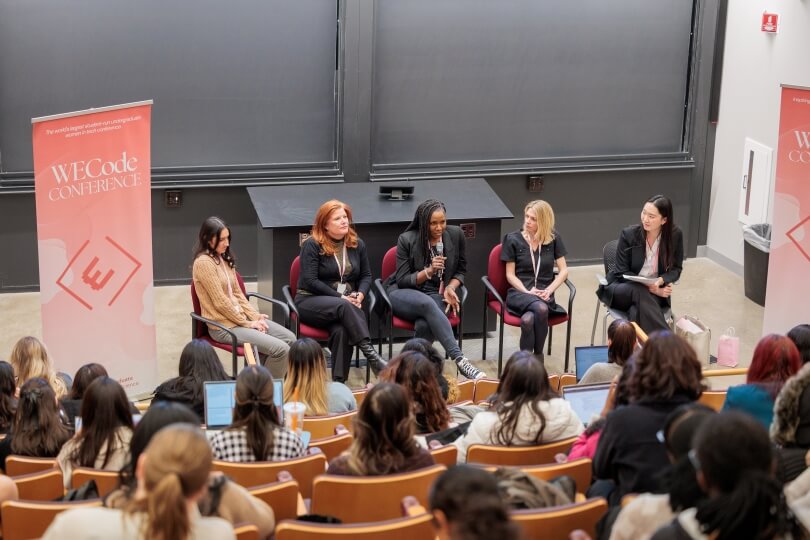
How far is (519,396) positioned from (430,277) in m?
2.78

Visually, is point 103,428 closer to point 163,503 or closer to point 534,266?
point 163,503

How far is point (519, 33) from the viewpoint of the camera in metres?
9.01

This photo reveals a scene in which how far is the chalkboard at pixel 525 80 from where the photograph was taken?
29.0ft

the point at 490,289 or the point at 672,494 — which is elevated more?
the point at 672,494

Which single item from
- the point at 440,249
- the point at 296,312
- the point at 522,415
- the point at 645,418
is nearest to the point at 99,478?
the point at 522,415

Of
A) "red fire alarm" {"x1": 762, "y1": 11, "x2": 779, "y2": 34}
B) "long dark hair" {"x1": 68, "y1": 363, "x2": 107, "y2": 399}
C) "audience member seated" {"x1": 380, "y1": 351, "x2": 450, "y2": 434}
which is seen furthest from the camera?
"red fire alarm" {"x1": 762, "y1": 11, "x2": 779, "y2": 34}

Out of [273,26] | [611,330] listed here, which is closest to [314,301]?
[611,330]

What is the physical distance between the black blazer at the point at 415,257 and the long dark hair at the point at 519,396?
2.73 meters

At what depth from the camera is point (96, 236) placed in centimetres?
614

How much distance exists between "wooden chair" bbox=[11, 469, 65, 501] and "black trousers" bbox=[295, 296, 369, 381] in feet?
9.79

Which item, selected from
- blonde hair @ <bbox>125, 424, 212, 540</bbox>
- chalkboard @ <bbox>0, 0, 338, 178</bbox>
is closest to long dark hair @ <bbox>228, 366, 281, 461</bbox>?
blonde hair @ <bbox>125, 424, 212, 540</bbox>

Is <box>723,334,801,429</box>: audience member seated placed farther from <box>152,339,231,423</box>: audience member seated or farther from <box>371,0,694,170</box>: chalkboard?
<box>371,0,694,170</box>: chalkboard

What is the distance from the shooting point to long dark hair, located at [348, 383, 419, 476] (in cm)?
381

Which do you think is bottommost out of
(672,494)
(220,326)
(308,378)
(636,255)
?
(220,326)
